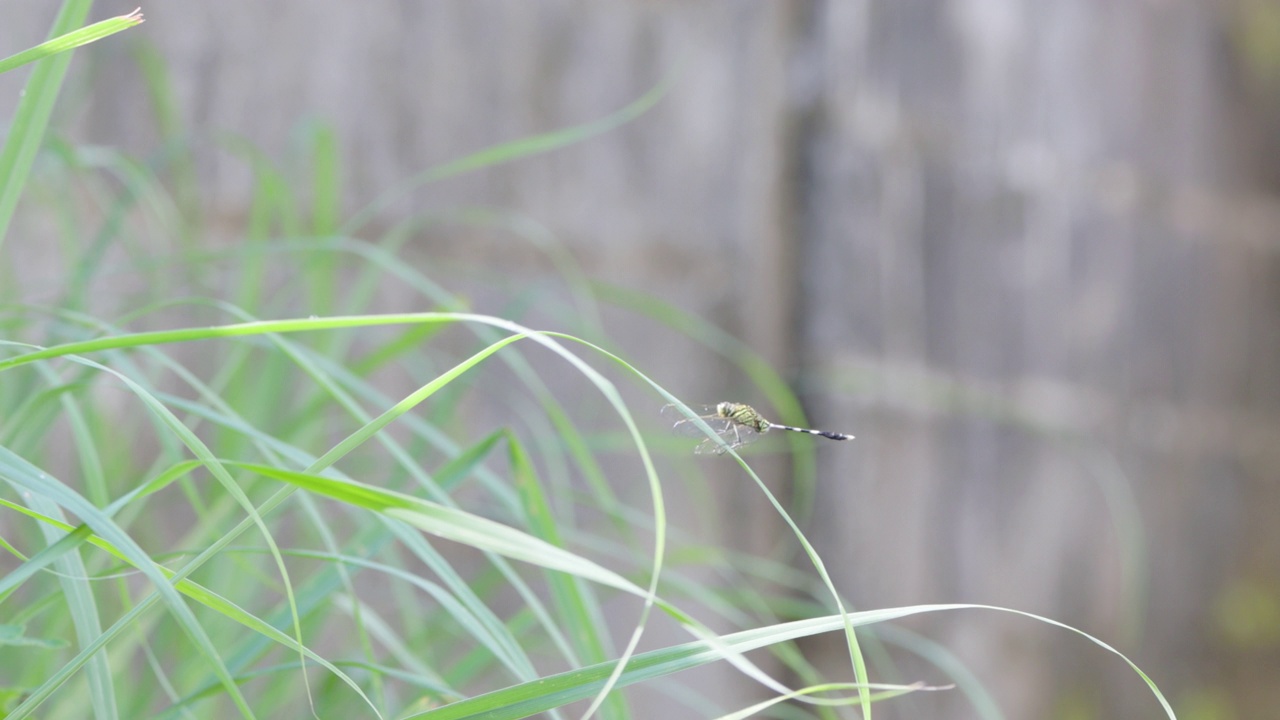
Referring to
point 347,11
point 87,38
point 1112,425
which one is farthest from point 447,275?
point 1112,425

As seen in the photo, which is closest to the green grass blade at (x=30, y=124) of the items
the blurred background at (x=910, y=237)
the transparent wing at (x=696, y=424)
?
the transparent wing at (x=696, y=424)

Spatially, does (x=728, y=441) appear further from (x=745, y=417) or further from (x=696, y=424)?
(x=696, y=424)

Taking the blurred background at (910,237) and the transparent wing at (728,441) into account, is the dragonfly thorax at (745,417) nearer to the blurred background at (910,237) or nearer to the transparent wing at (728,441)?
the transparent wing at (728,441)

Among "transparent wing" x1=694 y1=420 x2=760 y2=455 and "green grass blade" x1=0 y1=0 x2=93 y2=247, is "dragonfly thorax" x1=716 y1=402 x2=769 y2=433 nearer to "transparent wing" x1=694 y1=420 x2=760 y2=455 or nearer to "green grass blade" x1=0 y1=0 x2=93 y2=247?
"transparent wing" x1=694 y1=420 x2=760 y2=455

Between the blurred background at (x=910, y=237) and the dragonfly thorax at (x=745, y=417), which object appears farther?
the blurred background at (x=910, y=237)

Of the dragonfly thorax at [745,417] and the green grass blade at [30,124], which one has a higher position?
the green grass blade at [30,124]

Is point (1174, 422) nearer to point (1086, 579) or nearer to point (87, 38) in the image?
point (1086, 579)

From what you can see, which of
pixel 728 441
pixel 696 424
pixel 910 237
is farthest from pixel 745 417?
pixel 910 237

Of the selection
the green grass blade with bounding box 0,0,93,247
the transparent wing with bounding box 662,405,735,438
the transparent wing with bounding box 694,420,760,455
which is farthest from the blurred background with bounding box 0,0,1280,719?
the green grass blade with bounding box 0,0,93,247
